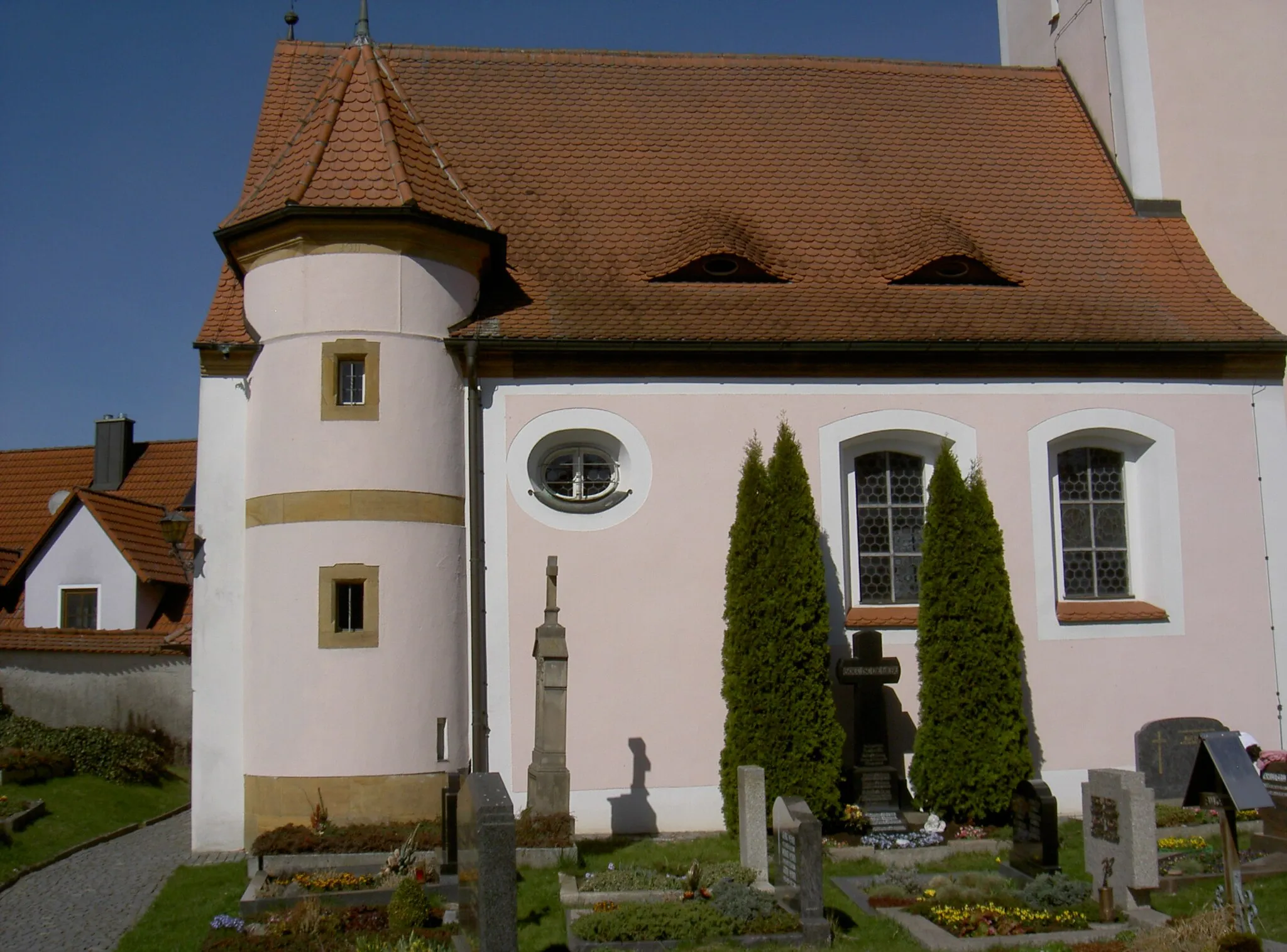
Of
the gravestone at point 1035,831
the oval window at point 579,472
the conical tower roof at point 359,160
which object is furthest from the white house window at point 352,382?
the gravestone at point 1035,831

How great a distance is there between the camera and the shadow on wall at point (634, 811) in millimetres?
13672

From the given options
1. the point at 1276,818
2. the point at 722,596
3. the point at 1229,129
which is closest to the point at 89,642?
the point at 722,596

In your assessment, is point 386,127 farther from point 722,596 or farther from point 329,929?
point 329,929

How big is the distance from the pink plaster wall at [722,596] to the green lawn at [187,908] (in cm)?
309

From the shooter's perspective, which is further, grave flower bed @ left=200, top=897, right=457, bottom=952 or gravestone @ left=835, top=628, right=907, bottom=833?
gravestone @ left=835, top=628, right=907, bottom=833

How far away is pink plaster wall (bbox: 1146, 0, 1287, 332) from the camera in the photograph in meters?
16.3

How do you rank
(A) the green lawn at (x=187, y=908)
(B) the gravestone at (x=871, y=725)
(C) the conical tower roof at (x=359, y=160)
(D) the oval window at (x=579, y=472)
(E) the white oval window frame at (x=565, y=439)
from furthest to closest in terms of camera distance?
(D) the oval window at (x=579, y=472)
(E) the white oval window frame at (x=565, y=439)
(C) the conical tower roof at (x=359, y=160)
(B) the gravestone at (x=871, y=725)
(A) the green lawn at (x=187, y=908)

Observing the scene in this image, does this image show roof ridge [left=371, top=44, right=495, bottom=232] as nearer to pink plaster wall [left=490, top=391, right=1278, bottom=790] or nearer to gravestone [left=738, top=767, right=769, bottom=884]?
pink plaster wall [left=490, top=391, right=1278, bottom=790]

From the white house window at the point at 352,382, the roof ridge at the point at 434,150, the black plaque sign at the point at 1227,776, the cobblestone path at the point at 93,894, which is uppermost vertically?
the roof ridge at the point at 434,150

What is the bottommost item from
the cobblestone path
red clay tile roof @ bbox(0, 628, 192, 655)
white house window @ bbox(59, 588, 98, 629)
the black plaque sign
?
the cobblestone path

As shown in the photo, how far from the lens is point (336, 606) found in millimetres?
13109

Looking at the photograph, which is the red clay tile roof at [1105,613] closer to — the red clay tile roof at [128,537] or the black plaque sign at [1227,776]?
the black plaque sign at [1227,776]

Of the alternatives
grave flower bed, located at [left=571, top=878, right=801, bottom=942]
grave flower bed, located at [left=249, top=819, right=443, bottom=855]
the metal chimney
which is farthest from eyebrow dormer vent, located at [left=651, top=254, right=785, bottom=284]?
the metal chimney

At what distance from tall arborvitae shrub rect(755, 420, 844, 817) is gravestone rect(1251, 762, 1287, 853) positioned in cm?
375
